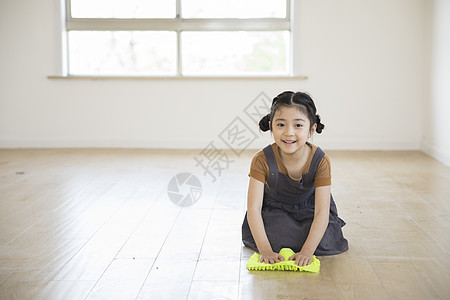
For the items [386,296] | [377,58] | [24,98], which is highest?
[377,58]

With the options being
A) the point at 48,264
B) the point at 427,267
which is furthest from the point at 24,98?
the point at 427,267

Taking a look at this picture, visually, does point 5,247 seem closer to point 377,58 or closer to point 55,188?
point 55,188

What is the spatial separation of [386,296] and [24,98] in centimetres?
451

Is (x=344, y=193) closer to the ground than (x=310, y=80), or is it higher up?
closer to the ground

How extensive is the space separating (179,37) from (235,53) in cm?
55

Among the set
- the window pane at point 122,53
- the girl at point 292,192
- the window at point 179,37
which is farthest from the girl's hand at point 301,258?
the window pane at point 122,53

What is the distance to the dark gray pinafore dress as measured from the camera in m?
2.29

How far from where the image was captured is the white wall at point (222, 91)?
534cm

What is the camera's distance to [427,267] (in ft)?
7.06

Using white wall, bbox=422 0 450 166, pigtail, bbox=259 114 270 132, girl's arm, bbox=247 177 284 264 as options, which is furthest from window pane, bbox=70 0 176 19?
girl's arm, bbox=247 177 284 264

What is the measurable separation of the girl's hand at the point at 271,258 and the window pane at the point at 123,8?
376 centimetres

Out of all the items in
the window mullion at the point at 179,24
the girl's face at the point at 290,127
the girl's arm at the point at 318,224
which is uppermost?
the window mullion at the point at 179,24

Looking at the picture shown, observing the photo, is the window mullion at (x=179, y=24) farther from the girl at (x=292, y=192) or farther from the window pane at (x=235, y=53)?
the girl at (x=292, y=192)

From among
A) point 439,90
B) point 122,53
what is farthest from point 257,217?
point 122,53
